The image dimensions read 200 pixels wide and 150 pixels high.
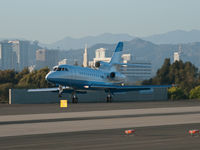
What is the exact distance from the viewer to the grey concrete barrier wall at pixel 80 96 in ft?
169

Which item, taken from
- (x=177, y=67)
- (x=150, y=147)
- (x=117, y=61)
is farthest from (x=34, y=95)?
(x=177, y=67)

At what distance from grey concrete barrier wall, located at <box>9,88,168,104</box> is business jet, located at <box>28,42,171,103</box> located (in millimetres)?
2479

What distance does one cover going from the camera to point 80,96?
55469 millimetres

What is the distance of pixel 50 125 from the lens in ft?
80.6

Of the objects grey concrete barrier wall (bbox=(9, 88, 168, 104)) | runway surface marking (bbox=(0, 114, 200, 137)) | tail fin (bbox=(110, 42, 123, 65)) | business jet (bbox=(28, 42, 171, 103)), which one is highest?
tail fin (bbox=(110, 42, 123, 65))

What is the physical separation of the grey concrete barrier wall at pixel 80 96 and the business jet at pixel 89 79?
8.13 feet

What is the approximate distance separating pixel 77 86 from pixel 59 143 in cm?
3095

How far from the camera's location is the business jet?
46.3 metres

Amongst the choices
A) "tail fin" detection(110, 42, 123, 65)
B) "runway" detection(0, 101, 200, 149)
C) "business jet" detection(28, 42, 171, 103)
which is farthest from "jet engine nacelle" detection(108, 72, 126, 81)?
"runway" detection(0, 101, 200, 149)

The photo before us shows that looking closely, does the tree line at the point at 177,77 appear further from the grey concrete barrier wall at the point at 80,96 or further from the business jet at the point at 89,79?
the business jet at the point at 89,79

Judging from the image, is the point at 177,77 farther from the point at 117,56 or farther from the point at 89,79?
the point at 89,79

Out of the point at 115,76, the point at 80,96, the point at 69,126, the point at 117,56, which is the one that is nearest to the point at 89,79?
the point at 115,76

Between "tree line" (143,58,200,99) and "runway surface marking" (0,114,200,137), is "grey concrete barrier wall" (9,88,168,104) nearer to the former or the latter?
"runway surface marking" (0,114,200,137)

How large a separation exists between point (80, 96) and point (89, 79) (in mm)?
6062
